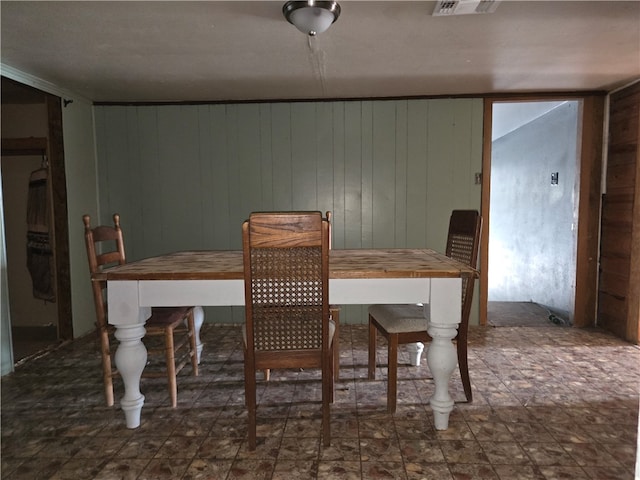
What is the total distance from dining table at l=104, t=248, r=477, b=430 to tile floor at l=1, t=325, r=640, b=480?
204mm

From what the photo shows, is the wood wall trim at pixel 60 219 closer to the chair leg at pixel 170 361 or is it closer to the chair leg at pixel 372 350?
the chair leg at pixel 170 361

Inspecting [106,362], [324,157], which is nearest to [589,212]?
[324,157]

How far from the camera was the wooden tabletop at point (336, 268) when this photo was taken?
6.06ft

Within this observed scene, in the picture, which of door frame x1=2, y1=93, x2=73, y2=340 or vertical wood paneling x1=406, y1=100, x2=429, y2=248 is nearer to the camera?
door frame x1=2, y1=93, x2=73, y2=340

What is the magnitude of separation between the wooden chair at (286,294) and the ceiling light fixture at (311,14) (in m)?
1.02

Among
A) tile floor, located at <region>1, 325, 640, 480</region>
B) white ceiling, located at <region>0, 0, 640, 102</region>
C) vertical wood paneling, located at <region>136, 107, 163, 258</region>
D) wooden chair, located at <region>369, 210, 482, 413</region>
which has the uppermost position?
white ceiling, located at <region>0, 0, 640, 102</region>

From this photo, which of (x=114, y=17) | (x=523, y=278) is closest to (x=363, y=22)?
(x=114, y=17)

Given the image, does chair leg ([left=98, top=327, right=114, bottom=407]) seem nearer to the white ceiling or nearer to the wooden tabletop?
the wooden tabletop

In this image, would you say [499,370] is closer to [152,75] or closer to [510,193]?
[152,75]

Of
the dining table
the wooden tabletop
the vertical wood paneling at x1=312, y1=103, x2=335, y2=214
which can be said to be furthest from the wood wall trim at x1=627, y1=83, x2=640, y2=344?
the vertical wood paneling at x1=312, y1=103, x2=335, y2=214

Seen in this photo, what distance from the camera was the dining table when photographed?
1.86 meters

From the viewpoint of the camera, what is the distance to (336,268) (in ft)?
6.33

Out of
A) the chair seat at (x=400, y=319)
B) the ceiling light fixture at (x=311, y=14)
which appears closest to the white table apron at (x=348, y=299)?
the chair seat at (x=400, y=319)

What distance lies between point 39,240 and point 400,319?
10.8 feet
